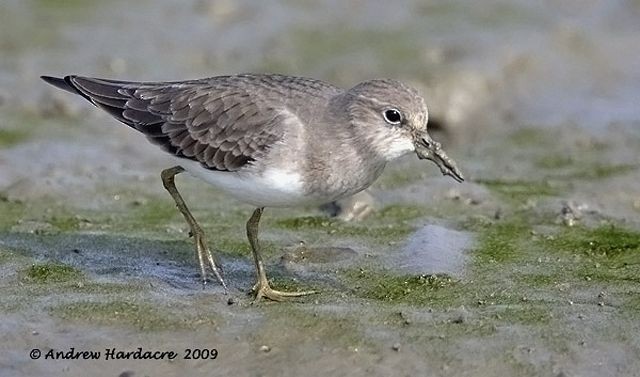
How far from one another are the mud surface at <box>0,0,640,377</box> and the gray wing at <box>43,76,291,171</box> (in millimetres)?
865

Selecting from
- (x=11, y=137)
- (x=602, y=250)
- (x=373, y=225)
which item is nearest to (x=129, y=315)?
(x=373, y=225)

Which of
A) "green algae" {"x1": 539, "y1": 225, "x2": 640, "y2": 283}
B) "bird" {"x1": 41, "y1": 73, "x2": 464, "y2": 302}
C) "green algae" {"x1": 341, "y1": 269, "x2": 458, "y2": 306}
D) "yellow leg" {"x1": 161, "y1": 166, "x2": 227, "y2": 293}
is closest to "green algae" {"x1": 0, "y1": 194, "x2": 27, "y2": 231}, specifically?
"yellow leg" {"x1": 161, "y1": 166, "x2": 227, "y2": 293}

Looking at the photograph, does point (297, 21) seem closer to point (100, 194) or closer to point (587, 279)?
point (100, 194)

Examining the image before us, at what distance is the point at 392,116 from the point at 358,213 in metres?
2.03

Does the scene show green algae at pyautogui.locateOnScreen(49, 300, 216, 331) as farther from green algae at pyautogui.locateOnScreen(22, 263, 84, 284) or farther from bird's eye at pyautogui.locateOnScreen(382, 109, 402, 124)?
bird's eye at pyautogui.locateOnScreen(382, 109, 402, 124)

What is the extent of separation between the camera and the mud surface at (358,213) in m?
7.01

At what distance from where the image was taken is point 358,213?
962 cm

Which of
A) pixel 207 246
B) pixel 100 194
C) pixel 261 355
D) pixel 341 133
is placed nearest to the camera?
pixel 261 355

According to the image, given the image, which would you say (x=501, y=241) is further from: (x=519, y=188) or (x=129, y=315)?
(x=129, y=315)

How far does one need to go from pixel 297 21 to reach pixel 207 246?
6.28 metres

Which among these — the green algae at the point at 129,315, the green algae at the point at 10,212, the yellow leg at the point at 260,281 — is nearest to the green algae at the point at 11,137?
the green algae at the point at 10,212

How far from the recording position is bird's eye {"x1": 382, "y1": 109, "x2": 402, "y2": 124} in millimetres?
7684

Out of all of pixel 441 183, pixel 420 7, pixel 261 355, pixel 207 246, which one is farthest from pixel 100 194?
pixel 420 7

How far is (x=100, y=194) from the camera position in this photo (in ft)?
33.4
